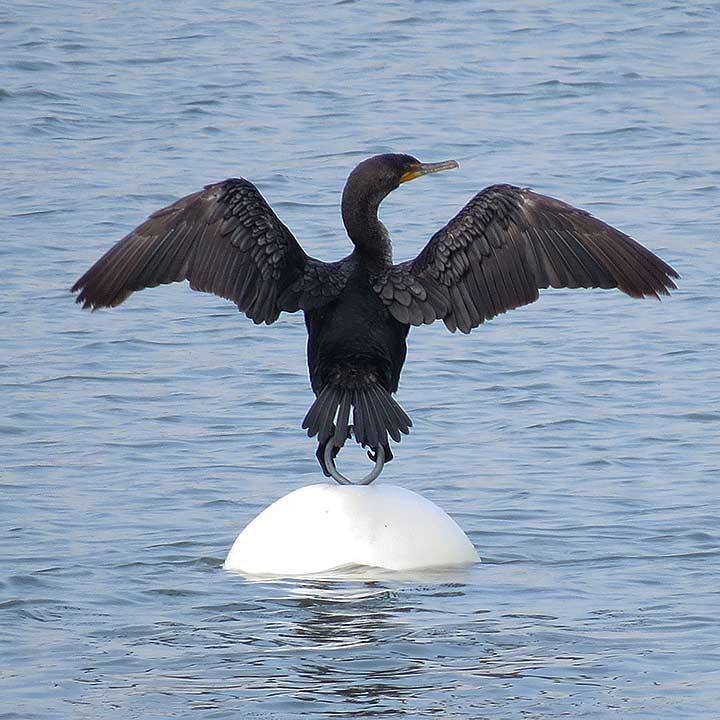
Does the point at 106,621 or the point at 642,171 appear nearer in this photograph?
the point at 106,621

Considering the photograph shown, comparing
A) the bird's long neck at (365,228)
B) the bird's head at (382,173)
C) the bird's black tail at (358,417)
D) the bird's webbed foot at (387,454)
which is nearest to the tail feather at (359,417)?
the bird's black tail at (358,417)

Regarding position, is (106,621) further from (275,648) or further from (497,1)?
(497,1)

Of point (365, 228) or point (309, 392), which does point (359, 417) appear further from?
point (309, 392)

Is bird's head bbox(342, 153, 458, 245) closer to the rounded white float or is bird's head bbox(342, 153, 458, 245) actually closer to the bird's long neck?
the bird's long neck

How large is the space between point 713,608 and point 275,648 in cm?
167

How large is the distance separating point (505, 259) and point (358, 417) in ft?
3.26

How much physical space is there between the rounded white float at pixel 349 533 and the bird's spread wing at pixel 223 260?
821 mm

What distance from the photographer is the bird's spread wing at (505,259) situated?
745 cm

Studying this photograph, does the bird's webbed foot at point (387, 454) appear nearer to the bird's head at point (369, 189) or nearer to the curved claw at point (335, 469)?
the curved claw at point (335, 469)

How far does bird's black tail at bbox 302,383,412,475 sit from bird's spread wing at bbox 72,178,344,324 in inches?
19.5

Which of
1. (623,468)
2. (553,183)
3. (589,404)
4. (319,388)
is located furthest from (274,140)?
(319,388)

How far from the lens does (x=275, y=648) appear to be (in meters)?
6.53

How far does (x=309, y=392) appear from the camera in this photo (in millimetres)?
10750

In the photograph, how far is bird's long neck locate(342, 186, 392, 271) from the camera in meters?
7.48
